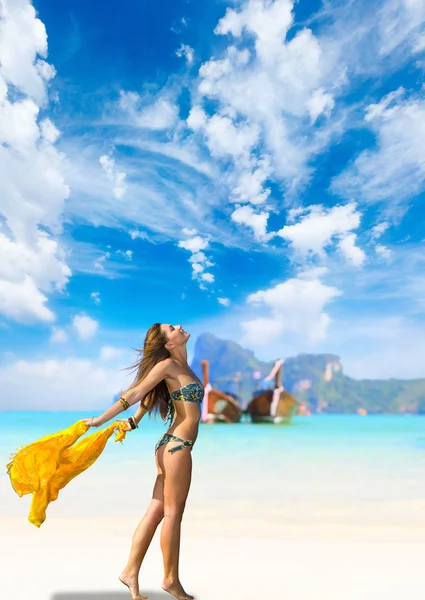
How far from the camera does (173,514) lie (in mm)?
4324

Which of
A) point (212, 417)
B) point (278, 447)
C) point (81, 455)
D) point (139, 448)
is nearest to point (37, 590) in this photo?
point (81, 455)

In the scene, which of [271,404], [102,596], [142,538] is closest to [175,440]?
[142,538]

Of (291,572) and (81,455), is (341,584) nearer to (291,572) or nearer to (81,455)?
(291,572)

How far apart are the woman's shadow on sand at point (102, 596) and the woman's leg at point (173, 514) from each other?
0.28 meters

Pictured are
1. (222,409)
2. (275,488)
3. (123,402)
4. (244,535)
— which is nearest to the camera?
(123,402)

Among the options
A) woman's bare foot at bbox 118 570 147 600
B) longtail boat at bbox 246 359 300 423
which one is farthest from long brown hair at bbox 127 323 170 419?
longtail boat at bbox 246 359 300 423

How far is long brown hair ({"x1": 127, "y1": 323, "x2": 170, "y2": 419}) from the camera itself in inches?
180

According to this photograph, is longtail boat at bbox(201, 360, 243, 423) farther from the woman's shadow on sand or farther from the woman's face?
the woman's face

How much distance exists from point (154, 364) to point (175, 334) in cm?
25

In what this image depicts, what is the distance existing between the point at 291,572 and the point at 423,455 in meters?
22.1

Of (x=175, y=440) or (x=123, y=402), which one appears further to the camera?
(x=175, y=440)

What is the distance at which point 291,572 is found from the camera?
5230mm

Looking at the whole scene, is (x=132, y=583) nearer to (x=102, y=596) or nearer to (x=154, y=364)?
(x=102, y=596)

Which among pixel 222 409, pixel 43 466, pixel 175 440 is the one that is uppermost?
pixel 222 409
